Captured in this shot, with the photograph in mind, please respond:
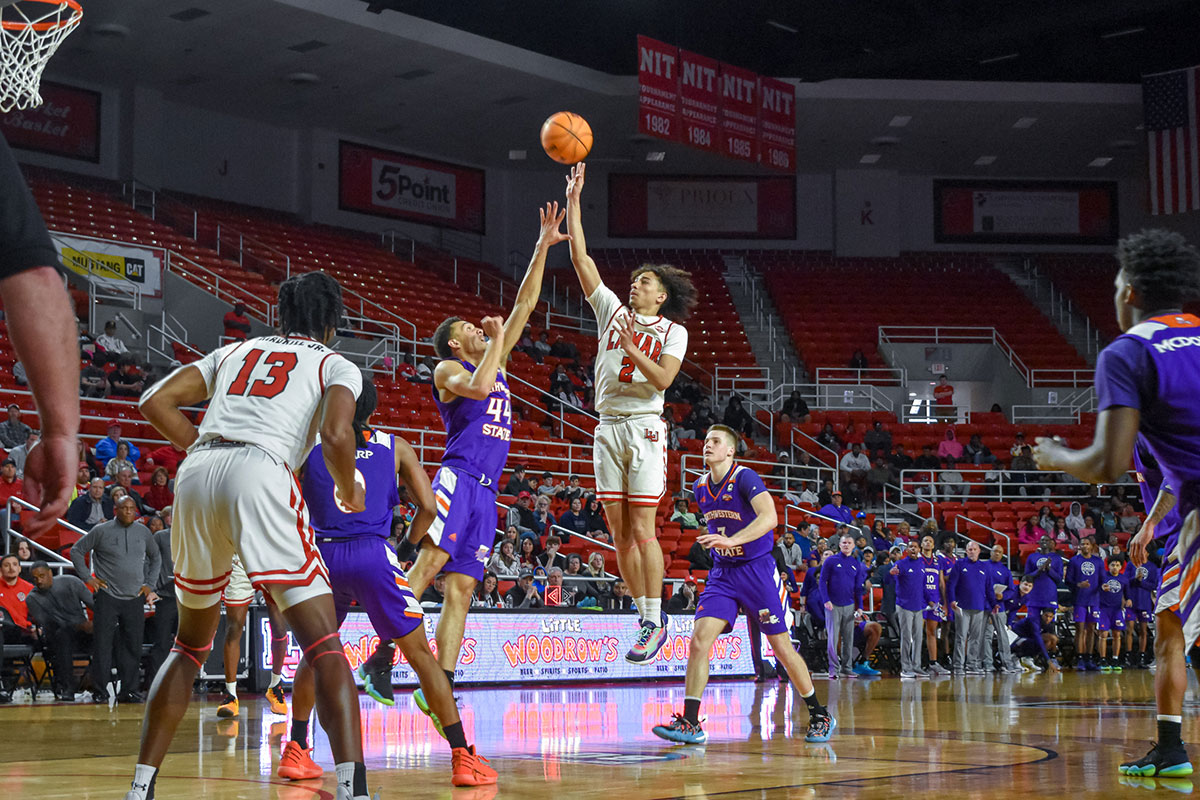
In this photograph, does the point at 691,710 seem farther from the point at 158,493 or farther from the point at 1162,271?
the point at 158,493

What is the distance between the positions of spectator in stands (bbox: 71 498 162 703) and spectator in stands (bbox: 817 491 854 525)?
13.3 metres

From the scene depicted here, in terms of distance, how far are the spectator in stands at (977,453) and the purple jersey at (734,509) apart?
19.4 meters

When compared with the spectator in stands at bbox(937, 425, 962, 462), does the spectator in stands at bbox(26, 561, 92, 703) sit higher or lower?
lower

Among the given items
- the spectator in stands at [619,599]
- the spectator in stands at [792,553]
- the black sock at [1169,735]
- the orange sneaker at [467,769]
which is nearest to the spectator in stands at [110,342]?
the spectator in stands at [619,599]

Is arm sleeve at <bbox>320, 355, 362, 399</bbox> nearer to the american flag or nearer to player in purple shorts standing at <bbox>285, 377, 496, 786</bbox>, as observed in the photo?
player in purple shorts standing at <bbox>285, 377, 496, 786</bbox>

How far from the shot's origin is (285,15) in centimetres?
2420

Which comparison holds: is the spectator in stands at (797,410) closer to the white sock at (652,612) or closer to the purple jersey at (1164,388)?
the white sock at (652,612)

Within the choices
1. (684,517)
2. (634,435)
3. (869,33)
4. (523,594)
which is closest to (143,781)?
(634,435)

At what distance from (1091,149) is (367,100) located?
19299mm

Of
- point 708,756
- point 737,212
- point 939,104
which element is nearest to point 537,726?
point 708,756

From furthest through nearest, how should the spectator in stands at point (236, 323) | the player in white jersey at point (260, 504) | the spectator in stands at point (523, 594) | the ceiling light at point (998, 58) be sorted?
1. the ceiling light at point (998, 58)
2. the spectator in stands at point (236, 323)
3. the spectator in stands at point (523, 594)
4. the player in white jersey at point (260, 504)

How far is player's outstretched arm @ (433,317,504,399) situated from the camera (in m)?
7.01

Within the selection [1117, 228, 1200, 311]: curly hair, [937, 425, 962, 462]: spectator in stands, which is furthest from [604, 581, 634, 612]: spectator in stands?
[937, 425, 962, 462]: spectator in stands

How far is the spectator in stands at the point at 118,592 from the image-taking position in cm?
1246
